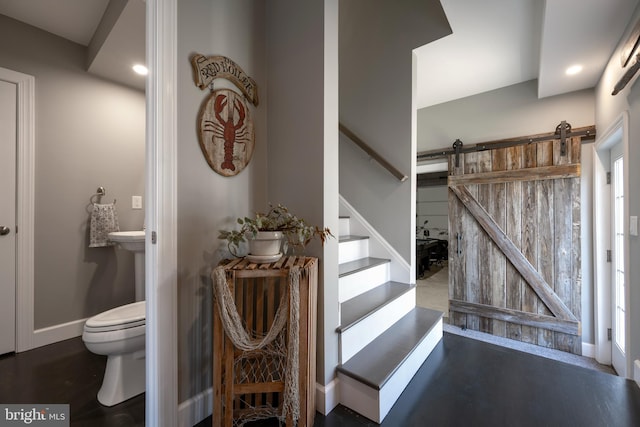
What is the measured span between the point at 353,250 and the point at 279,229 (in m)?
1.24

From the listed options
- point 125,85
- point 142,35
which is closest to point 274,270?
point 142,35

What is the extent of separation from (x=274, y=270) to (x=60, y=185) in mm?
2347

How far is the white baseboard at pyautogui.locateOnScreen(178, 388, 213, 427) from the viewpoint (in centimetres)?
125

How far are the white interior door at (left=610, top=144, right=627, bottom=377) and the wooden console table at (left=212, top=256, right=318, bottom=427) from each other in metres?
2.51

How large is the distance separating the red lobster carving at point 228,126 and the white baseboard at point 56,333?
2.25 meters

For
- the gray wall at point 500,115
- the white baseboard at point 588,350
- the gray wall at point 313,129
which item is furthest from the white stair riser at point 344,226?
the white baseboard at point 588,350

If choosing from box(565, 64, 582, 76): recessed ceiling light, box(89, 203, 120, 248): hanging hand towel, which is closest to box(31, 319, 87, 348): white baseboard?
box(89, 203, 120, 248): hanging hand towel

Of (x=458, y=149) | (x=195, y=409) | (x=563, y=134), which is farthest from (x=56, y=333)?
(x=563, y=134)

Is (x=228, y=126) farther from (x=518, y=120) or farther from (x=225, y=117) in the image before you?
(x=518, y=120)

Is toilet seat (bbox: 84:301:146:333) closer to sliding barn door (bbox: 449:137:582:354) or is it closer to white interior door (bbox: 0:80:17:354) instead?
white interior door (bbox: 0:80:17:354)

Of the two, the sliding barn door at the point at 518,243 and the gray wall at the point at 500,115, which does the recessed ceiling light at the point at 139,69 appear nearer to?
the gray wall at the point at 500,115

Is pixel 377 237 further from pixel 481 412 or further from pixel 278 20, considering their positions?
pixel 278 20

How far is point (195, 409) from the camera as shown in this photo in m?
1.30

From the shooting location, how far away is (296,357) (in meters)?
1.17
